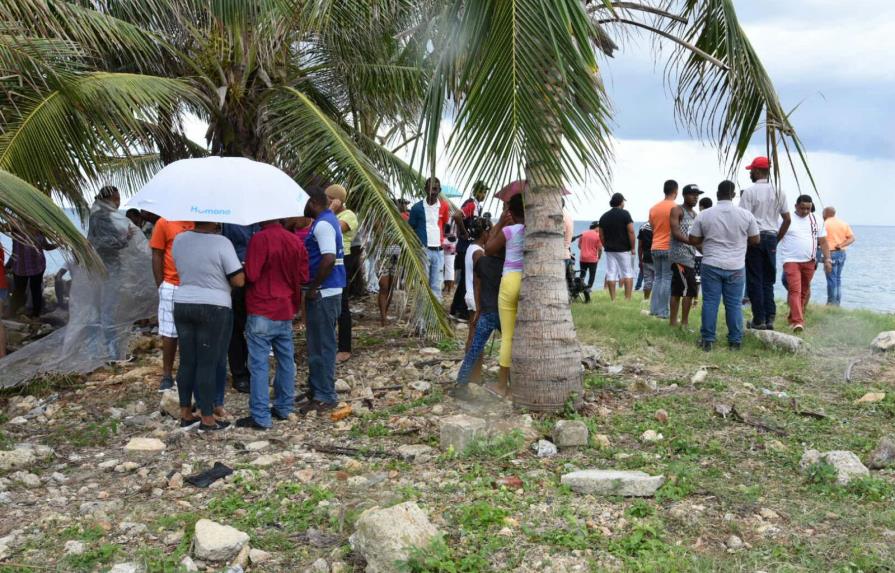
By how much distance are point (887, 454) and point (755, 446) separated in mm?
801

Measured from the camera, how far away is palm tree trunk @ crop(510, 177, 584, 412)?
5.93 meters

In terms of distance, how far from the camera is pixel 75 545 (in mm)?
4051

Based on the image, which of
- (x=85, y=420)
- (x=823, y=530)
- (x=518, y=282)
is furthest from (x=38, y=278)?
(x=823, y=530)

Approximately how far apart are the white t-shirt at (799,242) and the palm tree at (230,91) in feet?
14.3

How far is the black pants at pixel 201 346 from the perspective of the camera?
5.66 metres

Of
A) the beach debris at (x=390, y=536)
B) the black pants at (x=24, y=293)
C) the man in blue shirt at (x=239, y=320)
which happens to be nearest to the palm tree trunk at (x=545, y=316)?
the beach debris at (x=390, y=536)

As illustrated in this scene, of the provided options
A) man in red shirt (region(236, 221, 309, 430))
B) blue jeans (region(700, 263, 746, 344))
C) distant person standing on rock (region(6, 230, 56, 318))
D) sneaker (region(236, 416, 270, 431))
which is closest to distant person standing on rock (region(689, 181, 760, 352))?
blue jeans (region(700, 263, 746, 344))

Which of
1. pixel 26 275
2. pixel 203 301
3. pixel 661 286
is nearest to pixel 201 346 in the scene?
pixel 203 301

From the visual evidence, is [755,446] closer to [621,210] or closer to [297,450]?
[297,450]

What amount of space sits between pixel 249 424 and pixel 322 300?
3.61 ft

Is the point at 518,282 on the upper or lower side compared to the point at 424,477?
upper

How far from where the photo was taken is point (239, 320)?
696cm

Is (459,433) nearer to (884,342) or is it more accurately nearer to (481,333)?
(481,333)

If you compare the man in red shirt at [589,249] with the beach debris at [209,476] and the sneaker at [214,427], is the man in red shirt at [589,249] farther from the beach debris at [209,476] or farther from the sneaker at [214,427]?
the beach debris at [209,476]
